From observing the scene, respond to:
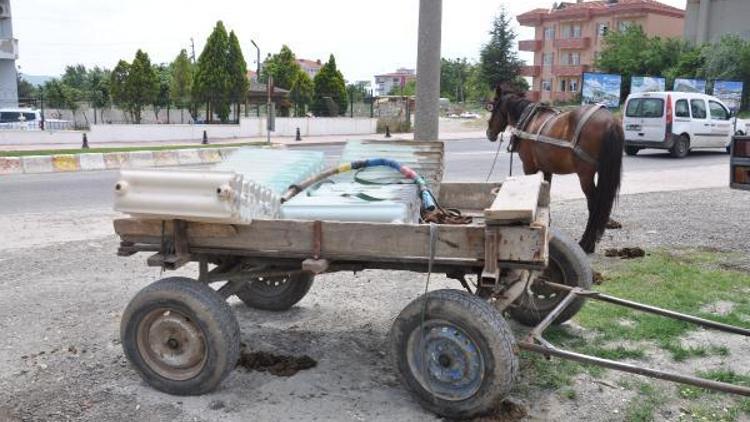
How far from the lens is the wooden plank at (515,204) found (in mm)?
3316

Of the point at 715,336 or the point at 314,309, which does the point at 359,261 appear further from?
the point at 715,336

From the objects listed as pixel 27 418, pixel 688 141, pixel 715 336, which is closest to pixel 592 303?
pixel 715 336

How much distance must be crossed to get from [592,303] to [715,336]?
37.3 inches

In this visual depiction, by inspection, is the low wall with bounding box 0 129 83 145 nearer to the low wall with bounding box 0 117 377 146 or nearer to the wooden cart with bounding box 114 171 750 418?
the low wall with bounding box 0 117 377 146

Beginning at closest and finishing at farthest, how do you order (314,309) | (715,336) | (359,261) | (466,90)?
(359,261), (715,336), (314,309), (466,90)

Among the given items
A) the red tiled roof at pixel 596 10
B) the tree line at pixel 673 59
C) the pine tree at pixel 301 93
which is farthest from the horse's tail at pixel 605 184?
the red tiled roof at pixel 596 10

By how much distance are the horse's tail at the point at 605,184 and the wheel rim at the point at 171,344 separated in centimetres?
475

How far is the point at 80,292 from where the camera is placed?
5914 mm

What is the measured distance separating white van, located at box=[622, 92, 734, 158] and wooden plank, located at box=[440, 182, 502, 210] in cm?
1736

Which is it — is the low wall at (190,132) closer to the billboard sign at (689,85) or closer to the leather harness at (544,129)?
the billboard sign at (689,85)

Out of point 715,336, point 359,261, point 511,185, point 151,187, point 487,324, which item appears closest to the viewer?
point 487,324

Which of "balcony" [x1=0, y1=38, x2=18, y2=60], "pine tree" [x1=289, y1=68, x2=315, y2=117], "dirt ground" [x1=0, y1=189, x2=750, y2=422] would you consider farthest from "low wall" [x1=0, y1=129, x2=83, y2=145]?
"dirt ground" [x1=0, y1=189, x2=750, y2=422]

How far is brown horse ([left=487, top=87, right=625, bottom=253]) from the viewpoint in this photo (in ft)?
23.9

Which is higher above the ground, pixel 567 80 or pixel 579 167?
pixel 567 80
